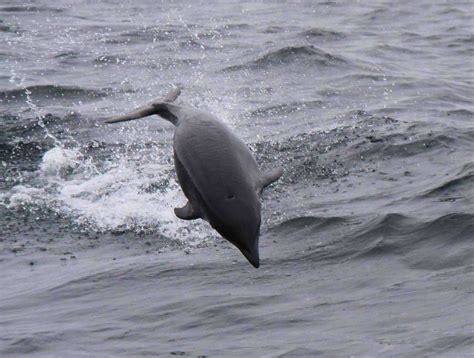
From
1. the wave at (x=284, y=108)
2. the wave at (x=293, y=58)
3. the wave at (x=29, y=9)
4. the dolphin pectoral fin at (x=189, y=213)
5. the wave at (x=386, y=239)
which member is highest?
the dolphin pectoral fin at (x=189, y=213)

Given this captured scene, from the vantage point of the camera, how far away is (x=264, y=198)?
9852 mm

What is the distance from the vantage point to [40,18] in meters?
19.7

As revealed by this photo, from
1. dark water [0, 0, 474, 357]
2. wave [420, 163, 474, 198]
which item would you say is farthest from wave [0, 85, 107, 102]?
wave [420, 163, 474, 198]

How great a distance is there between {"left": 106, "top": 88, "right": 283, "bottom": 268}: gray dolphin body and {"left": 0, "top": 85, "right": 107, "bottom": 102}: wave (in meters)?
7.41

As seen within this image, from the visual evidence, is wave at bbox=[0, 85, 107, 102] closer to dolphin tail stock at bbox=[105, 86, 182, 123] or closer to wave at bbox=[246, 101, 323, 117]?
wave at bbox=[246, 101, 323, 117]

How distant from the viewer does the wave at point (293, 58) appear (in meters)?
16.0

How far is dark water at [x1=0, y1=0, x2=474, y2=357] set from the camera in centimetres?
714

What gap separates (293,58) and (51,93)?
3905 millimetres

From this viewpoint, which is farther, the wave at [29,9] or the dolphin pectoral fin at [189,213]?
the wave at [29,9]

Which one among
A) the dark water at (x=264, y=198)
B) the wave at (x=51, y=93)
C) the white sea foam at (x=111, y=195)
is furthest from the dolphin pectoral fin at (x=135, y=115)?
the wave at (x=51, y=93)

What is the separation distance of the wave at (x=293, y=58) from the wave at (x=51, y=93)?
2.31 m

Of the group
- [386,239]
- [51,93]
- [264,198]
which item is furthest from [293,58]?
[386,239]

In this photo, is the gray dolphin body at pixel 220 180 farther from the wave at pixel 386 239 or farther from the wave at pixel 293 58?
the wave at pixel 293 58

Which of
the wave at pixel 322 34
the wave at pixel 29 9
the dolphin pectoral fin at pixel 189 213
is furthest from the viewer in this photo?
the wave at pixel 29 9
